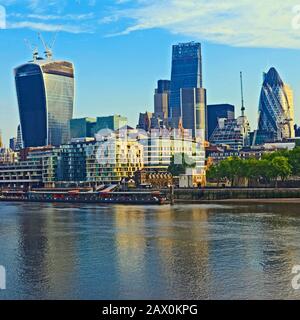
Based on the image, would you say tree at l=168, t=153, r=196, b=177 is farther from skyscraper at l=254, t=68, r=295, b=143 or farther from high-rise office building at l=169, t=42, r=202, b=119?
high-rise office building at l=169, t=42, r=202, b=119

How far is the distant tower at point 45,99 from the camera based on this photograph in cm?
7206

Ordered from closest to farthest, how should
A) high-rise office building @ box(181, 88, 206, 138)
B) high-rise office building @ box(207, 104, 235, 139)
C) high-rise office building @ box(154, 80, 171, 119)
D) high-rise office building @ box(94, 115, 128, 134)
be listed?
1. high-rise office building @ box(94, 115, 128, 134)
2. high-rise office building @ box(181, 88, 206, 138)
3. high-rise office building @ box(207, 104, 235, 139)
4. high-rise office building @ box(154, 80, 171, 119)

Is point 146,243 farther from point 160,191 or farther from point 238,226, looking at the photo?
point 160,191

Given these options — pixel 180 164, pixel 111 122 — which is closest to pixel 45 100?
pixel 111 122

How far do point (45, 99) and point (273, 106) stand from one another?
36.1m

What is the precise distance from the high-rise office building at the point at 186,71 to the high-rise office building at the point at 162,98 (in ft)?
3.78

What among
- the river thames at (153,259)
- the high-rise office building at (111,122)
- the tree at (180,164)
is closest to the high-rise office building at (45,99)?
the high-rise office building at (111,122)

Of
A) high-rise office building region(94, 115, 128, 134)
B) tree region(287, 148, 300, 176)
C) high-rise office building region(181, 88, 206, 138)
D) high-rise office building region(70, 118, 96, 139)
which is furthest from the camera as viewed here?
high-rise office building region(181, 88, 206, 138)

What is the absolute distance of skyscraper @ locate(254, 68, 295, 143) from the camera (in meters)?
87.0

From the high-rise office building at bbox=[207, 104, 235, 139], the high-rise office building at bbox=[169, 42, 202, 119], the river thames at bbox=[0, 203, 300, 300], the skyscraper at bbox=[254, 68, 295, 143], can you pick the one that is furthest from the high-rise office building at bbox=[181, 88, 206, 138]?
the river thames at bbox=[0, 203, 300, 300]

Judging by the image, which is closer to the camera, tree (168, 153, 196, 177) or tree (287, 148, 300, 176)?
tree (287, 148, 300, 176)

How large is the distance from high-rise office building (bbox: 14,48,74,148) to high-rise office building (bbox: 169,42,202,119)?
32.1m

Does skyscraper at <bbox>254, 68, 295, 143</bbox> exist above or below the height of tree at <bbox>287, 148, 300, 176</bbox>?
above
